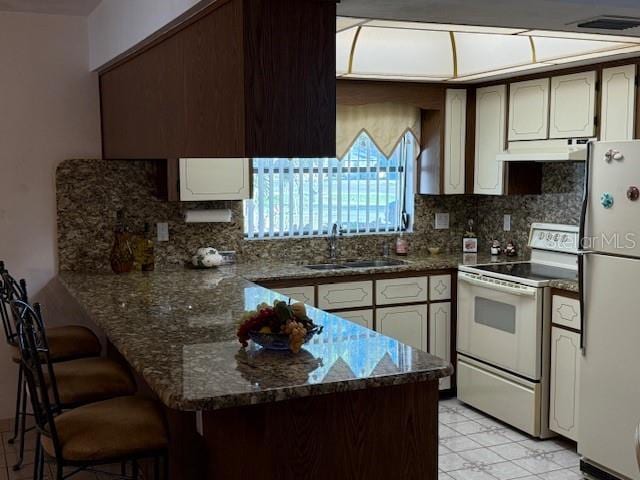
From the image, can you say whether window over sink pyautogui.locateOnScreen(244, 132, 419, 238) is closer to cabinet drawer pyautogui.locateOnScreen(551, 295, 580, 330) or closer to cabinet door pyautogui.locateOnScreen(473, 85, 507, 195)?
cabinet door pyautogui.locateOnScreen(473, 85, 507, 195)

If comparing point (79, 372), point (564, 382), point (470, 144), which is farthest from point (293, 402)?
→ point (470, 144)

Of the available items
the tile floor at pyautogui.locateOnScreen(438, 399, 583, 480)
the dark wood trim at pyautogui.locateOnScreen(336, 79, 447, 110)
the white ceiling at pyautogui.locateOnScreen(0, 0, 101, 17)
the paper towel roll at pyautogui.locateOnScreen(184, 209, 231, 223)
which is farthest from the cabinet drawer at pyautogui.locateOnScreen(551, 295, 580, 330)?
the white ceiling at pyautogui.locateOnScreen(0, 0, 101, 17)

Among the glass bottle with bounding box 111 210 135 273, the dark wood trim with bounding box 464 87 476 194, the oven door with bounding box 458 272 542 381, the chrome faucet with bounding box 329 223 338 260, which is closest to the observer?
the oven door with bounding box 458 272 542 381

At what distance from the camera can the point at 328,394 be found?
2.48 metres

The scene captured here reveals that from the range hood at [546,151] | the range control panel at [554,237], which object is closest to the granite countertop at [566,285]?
the range control panel at [554,237]

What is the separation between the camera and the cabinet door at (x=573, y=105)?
4473 mm

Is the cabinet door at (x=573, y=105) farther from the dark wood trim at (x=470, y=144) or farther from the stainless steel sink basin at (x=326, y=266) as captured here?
the stainless steel sink basin at (x=326, y=266)

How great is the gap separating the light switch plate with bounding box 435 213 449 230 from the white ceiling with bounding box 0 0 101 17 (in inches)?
113

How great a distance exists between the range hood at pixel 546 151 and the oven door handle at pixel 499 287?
80 centimetres

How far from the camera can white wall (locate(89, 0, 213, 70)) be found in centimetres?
300

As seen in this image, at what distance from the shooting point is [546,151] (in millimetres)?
4789

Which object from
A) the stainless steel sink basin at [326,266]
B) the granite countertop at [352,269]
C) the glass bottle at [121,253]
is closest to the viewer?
the glass bottle at [121,253]

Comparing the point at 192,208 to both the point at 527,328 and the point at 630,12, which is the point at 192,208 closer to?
the point at 527,328

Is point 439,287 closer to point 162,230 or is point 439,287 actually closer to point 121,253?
point 162,230
